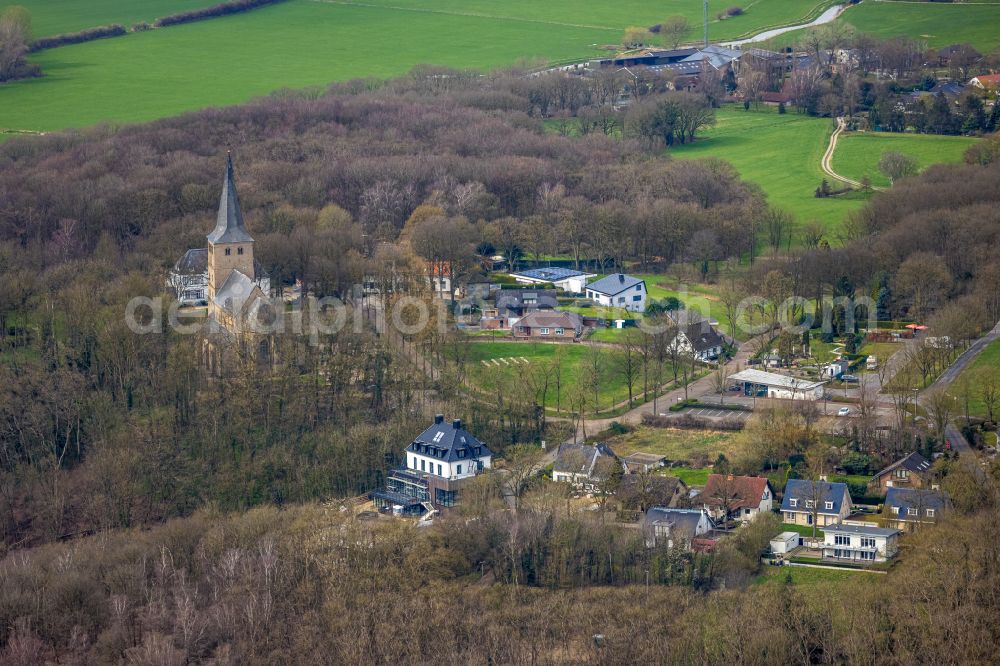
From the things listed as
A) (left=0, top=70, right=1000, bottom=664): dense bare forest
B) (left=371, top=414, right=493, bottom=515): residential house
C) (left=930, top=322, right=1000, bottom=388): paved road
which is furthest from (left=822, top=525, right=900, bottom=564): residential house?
(left=930, top=322, right=1000, bottom=388): paved road

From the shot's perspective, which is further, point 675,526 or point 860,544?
point 675,526

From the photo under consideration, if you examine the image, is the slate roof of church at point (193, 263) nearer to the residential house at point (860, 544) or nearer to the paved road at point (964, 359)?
the paved road at point (964, 359)

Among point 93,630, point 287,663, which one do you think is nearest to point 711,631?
point 287,663

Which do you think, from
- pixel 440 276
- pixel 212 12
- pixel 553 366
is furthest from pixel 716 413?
pixel 212 12

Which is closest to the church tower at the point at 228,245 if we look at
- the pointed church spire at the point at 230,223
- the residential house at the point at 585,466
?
the pointed church spire at the point at 230,223

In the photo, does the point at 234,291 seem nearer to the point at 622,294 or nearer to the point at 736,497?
the point at 622,294

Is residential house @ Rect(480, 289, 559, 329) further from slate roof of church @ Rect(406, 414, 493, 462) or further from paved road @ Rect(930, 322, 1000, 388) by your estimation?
paved road @ Rect(930, 322, 1000, 388)
